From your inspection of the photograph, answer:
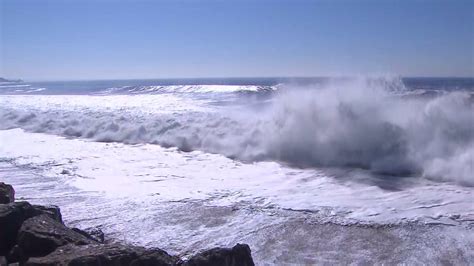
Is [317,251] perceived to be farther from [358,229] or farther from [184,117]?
[184,117]

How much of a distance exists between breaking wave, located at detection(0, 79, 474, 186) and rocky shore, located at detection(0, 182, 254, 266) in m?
6.25

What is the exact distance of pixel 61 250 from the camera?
191 inches

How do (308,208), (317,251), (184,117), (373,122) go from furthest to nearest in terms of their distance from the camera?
1. (184,117)
2. (373,122)
3. (308,208)
4. (317,251)

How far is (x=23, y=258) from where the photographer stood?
518cm

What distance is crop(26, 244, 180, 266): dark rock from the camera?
174 inches

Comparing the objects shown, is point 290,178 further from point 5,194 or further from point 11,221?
point 11,221

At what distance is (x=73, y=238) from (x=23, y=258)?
518 mm

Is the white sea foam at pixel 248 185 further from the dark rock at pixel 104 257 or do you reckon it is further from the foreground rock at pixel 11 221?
the dark rock at pixel 104 257

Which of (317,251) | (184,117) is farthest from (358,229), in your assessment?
(184,117)

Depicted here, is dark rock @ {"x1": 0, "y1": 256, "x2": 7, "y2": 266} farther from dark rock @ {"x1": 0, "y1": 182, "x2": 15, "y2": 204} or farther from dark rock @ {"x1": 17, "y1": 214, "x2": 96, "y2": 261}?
dark rock @ {"x1": 0, "y1": 182, "x2": 15, "y2": 204}

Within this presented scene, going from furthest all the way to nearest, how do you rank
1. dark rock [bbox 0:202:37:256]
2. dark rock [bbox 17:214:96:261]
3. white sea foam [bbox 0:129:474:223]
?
1. white sea foam [bbox 0:129:474:223]
2. dark rock [bbox 0:202:37:256]
3. dark rock [bbox 17:214:96:261]

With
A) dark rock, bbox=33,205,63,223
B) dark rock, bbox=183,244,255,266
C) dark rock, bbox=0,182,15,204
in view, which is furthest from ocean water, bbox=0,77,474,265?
dark rock, bbox=183,244,255,266

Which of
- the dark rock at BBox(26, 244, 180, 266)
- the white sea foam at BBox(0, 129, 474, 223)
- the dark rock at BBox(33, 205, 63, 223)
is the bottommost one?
the white sea foam at BBox(0, 129, 474, 223)

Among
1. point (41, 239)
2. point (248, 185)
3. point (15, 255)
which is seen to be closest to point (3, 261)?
point (15, 255)
